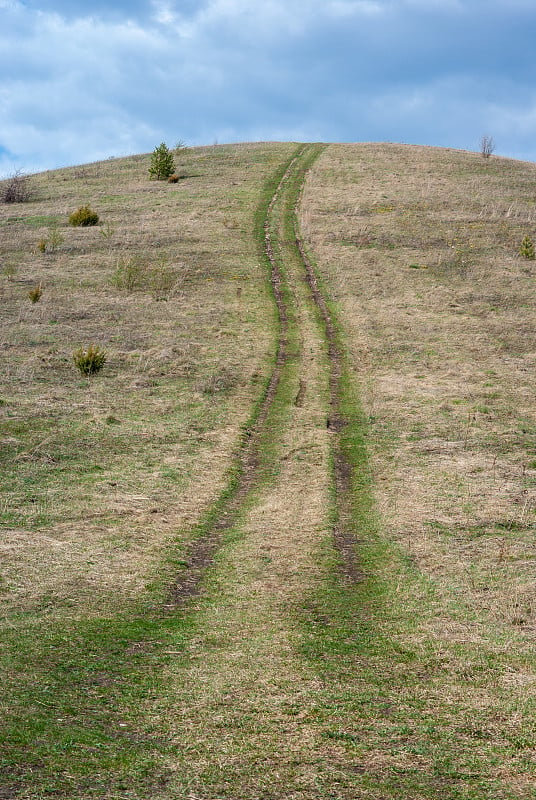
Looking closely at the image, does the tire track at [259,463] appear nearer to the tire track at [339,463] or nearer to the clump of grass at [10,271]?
the tire track at [339,463]

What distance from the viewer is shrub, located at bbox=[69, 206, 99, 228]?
45.7 m

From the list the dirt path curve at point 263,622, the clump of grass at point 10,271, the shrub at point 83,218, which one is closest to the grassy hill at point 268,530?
the dirt path curve at point 263,622

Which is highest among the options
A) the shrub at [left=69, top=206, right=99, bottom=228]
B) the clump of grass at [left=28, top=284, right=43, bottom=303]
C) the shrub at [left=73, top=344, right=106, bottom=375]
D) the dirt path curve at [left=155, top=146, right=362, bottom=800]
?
the shrub at [left=69, top=206, right=99, bottom=228]

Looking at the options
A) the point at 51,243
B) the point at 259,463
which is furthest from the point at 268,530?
the point at 51,243

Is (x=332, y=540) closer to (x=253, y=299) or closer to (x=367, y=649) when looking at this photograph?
(x=367, y=649)

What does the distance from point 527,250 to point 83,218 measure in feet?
85.6

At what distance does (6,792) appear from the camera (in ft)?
18.5

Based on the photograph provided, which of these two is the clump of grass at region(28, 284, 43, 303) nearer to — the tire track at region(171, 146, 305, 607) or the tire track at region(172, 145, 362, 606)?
the tire track at region(172, 145, 362, 606)

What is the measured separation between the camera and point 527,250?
3888 centimetres

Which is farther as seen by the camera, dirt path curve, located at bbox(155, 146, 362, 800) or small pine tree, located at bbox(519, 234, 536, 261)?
small pine tree, located at bbox(519, 234, 536, 261)

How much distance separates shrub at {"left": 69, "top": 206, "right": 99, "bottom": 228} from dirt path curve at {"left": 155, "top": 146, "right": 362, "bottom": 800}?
2848 cm

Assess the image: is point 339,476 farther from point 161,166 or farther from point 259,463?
point 161,166

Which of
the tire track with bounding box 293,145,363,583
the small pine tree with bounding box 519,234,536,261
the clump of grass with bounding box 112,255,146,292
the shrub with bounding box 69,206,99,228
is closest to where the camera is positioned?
the tire track with bounding box 293,145,363,583

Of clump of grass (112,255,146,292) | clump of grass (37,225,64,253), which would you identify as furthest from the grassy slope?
clump of grass (37,225,64,253)
